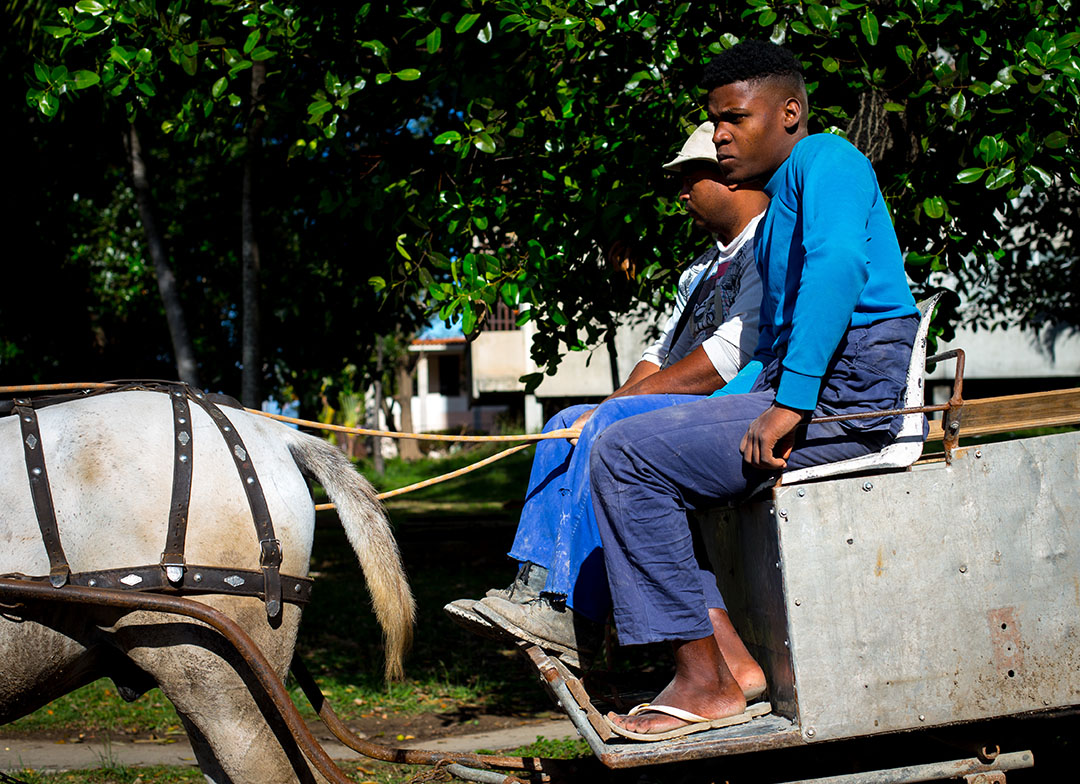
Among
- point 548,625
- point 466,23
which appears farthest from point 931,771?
point 466,23

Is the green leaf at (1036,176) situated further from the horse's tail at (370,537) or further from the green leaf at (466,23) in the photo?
the horse's tail at (370,537)

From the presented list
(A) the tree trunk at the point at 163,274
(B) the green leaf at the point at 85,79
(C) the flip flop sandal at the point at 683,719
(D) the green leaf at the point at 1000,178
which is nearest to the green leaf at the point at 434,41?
(B) the green leaf at the point at 85,79

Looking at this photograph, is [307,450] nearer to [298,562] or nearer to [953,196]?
[298,562]

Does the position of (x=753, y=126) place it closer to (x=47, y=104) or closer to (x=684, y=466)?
(x=684, y=466)

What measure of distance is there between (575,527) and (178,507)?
1.17 m

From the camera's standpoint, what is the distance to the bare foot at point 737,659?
282 centimetres

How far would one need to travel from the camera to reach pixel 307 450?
128 inches

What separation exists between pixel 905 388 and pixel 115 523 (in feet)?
7.59

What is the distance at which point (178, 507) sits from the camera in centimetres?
278

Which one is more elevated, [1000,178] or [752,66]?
[752,66]

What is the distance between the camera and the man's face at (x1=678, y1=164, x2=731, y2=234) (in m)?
3.26

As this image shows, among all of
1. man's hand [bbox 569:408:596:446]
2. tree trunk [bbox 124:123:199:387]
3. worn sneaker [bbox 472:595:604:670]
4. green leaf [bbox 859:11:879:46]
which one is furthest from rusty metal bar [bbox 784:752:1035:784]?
tree trunk [bbox 124:123:199:387]

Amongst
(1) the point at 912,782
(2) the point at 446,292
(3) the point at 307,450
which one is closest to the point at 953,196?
(2) the point at 446,292

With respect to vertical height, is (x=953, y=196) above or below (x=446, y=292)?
above
